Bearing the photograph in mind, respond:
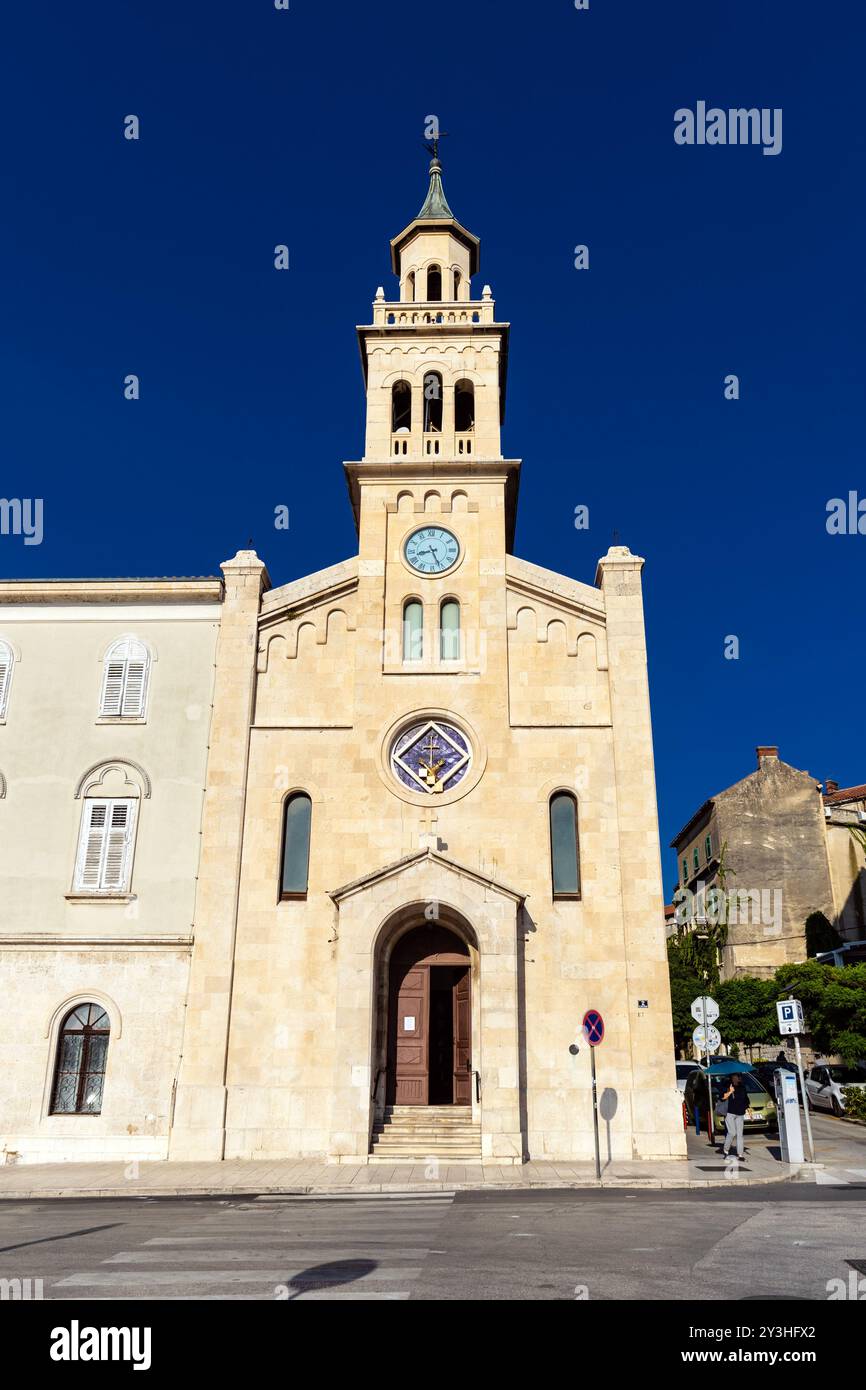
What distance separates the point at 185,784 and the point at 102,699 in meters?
3.19

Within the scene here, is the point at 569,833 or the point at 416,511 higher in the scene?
the point at 416,511

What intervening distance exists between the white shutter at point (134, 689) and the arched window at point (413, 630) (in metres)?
6.71

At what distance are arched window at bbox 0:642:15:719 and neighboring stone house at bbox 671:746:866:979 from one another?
38.1 meters

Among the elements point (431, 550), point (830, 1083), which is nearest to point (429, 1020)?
point (431, 550)

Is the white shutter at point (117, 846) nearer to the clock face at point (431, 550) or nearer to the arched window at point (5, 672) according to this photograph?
the arched window at point (5, 672)

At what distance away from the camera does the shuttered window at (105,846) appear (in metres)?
23.4

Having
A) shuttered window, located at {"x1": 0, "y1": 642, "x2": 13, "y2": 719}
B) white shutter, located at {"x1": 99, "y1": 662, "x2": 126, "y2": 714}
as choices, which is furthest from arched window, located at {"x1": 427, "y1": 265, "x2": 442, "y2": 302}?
shuttered window, located at {"x1": 0, "y1": 642, "x2": 13, "y2": 719}

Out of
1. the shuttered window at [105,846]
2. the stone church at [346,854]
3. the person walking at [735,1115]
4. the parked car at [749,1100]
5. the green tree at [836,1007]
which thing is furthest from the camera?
the green tree at [836,1007]

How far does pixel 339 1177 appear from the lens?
62.1 feet

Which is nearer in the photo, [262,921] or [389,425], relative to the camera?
[262,921]

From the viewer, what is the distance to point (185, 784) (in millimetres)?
24250

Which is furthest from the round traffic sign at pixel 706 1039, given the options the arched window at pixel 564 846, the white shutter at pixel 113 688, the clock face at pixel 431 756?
the white shutter at pixel 113 688

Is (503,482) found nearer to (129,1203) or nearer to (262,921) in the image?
(262,921)
